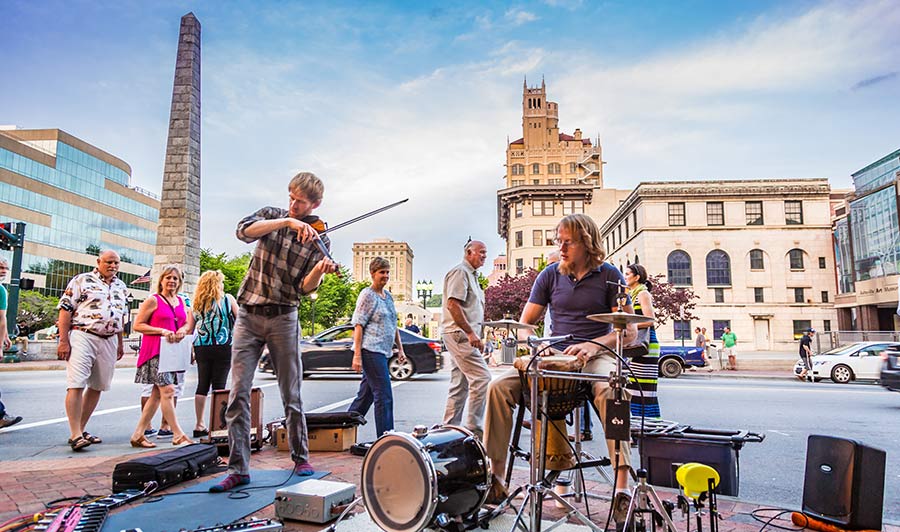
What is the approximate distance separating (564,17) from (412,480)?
1766 cm

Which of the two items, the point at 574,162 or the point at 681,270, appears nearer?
the point at 681,270

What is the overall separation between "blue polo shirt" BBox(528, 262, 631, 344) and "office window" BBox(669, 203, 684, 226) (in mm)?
45929

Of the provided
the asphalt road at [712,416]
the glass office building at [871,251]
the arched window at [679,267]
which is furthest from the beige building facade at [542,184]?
the asphalt road at [712,416]

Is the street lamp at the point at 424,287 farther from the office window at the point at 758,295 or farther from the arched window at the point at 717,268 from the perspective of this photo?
the office window at the point at 758,295

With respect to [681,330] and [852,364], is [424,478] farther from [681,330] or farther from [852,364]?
[681,330]

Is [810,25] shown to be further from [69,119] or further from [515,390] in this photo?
[69,119]

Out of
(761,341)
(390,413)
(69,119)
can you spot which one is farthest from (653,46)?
(69,119)

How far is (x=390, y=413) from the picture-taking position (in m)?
5.68

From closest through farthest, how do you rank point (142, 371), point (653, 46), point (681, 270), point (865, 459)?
1. point (865, 459)
2. point (142, 371)
3. point (653, 46)
4. point (681, 270)

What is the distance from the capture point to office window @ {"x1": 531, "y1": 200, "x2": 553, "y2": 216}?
66.9 metres

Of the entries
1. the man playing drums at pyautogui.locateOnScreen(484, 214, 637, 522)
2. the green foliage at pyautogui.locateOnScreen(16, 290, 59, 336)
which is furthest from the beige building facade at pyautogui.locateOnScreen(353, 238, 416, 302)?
the man playing drums at pyautogui.locateOnScreen(484, 214, 637, 522)

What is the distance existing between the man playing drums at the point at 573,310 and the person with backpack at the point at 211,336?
3.95 m

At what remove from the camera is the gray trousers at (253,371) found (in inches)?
168

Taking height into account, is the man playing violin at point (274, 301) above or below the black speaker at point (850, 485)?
above
